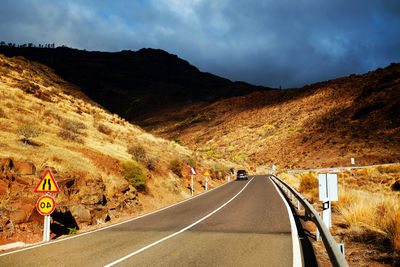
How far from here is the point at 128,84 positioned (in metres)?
134

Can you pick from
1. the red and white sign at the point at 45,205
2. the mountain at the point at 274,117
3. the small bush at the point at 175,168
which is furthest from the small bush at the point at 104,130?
the mountain at the point at 274,117

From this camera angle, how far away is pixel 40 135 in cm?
1581

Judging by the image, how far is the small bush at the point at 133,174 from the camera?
52.2ft

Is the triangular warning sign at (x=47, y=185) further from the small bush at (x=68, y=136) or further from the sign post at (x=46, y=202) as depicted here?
the small bush at (x=68, y=136)

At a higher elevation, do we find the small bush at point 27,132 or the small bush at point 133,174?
the small bush at point 27,132

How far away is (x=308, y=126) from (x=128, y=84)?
97.5 meters

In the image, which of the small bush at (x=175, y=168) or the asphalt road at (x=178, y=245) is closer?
the asphalt road at (x=178, y=245)

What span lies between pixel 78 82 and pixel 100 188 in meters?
125

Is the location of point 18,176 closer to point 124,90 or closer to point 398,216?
point 398,216

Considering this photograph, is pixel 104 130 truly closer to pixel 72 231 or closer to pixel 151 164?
pixel 151 164

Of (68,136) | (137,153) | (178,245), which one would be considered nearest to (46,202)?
(178,245)

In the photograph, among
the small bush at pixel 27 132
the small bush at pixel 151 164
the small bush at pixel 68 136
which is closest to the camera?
the small bush at pixel 27 132

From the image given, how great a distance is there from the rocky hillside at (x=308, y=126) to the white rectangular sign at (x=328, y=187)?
131 feet

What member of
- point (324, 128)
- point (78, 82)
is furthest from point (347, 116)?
point (78, 82)
